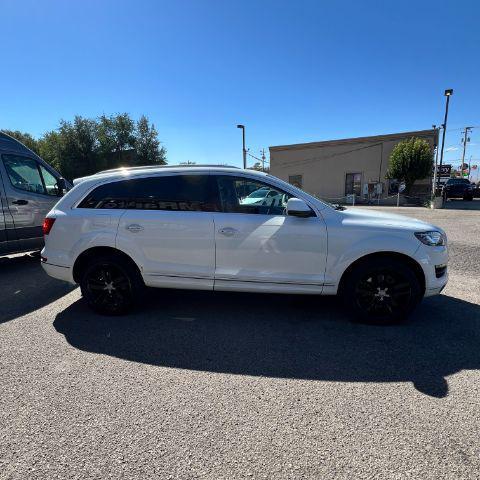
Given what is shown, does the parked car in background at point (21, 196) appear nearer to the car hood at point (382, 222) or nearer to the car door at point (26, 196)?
the car door at point (26, 196)

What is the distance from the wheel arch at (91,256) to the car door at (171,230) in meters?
0.13

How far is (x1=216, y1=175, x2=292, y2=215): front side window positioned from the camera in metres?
3.96

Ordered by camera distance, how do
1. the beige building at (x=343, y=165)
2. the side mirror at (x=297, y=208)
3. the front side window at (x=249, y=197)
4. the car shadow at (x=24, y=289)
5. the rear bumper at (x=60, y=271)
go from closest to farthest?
the side mirror at (x=297, y=208)
the front side window at (x=249, y=197)
the rear bumper at (x=60, y=271)
the car shadow at (x=24, y=289)
the beige building at (x=343, y=165)

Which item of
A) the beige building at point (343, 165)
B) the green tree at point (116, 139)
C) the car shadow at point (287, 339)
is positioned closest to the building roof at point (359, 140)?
the beige building at point (343, 165)

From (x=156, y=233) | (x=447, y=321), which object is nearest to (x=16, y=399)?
(x=156, y=233)

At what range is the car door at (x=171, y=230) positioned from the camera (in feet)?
13.1

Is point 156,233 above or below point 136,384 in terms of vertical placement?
above

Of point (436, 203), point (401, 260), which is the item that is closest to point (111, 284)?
point (401, 260)

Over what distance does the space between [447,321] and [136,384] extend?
3.57 meters

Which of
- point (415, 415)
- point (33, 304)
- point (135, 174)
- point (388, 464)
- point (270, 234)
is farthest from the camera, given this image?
point (33, 304)

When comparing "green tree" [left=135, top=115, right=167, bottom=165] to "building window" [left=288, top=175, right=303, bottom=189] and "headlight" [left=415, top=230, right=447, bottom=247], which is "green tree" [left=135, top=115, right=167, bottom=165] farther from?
"headlight" [left=415, top=230, right=447, bottom=247]

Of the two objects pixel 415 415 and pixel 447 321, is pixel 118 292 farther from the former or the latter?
pixel 447 321

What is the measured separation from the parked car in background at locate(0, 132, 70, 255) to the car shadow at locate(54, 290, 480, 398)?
2.86 meters

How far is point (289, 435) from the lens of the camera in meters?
2.30
